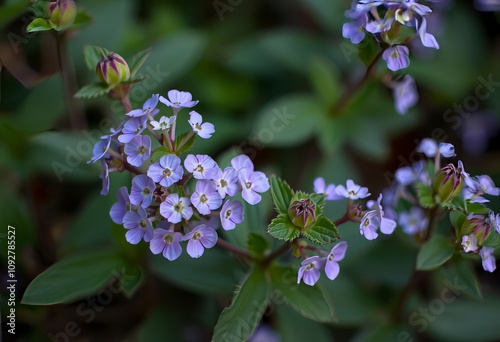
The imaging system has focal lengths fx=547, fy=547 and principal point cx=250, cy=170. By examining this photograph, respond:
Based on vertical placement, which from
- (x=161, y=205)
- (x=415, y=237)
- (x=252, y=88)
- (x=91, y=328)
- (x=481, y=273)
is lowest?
(x=481, y=273)

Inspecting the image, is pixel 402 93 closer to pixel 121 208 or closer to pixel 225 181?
pixel 225 181

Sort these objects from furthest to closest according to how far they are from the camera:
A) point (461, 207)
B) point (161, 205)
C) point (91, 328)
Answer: point (91, 328)
point (461, 207)
point (161, 205)

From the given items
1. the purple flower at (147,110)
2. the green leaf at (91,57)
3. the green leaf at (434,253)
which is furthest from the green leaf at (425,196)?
the green leaf at (91,57)

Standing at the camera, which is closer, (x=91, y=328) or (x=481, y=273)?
(x=91, y=328)

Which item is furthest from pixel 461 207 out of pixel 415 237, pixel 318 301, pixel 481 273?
pixel 481 273

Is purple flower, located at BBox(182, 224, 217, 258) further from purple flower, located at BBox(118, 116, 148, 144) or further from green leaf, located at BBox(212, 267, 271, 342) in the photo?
purple flower, located at BBox(118, 116, 148, 144)

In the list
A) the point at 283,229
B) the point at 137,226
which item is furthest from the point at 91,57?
the point at 283,229

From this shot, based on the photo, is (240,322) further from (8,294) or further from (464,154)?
(464,154)

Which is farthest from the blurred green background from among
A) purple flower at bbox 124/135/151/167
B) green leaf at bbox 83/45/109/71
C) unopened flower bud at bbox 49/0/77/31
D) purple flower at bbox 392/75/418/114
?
purple flower at bbox 124/135/151/167
